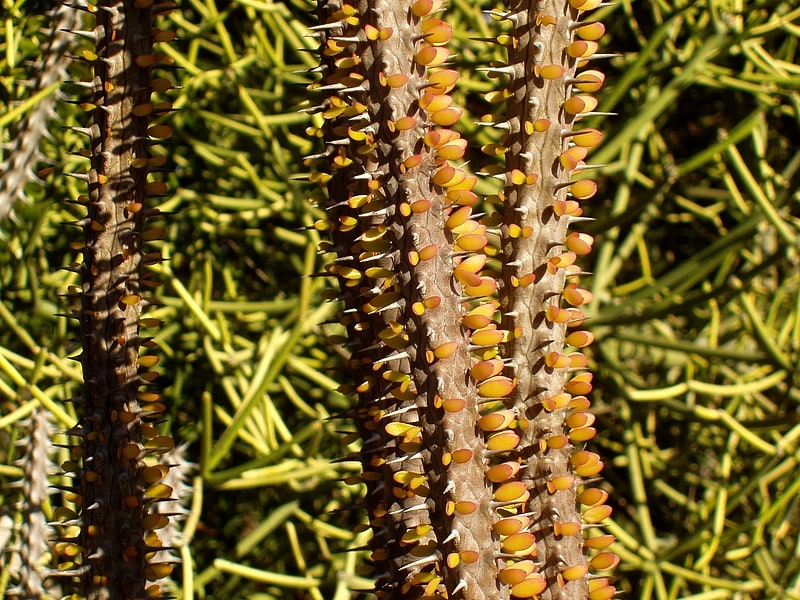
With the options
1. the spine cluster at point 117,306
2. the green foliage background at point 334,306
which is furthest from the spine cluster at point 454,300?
the green foliage background at point 334,306

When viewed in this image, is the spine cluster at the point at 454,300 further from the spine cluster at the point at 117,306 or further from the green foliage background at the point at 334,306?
the green foliage background at the point at 334,306

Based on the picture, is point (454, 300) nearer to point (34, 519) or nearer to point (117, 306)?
point (117, 306)

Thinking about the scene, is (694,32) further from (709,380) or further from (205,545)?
(205,545)

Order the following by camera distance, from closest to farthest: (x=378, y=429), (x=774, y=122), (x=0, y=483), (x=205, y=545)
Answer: (x=378, y=429)
(x=0, y=483)
(x=205, y=545)
(x=774, y=122)

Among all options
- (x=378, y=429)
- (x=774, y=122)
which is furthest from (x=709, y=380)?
(x=378, y=429)

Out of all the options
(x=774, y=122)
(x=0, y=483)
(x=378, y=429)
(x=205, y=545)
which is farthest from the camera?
(x=774, y=122)

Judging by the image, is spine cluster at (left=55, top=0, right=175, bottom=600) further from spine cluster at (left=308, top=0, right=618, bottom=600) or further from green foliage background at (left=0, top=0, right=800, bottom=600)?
green foliage background at (left=0, top=0, right=800, bottom=600)

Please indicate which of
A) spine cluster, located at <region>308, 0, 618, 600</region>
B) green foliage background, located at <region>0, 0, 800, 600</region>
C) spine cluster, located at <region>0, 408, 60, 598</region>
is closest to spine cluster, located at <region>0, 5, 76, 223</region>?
green foliage background, located at <region>0, 0, 800, 600</region>
